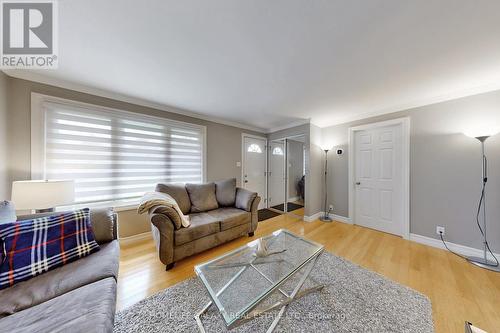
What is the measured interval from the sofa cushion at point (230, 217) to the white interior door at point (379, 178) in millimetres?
2330

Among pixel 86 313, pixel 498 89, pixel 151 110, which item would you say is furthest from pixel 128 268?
pixel 498 89

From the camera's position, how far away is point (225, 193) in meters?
2.91

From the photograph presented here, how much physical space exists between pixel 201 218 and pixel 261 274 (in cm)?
121

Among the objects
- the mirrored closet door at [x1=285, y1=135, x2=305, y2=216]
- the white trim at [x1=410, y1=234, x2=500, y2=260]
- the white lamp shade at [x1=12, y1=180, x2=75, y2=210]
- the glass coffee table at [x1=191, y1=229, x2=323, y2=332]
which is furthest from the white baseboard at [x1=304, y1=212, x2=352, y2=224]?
the white lamp shade at [x1=12, y1=180, x2=75, y2=210]

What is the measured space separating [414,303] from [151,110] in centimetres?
398

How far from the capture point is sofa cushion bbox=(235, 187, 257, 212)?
2640 millimetres

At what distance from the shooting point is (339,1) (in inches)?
40.4

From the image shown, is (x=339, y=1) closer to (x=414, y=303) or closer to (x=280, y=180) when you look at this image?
(x=414, y=303)

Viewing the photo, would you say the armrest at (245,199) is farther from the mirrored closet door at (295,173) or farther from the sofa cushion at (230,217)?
the mirrored closet door at (295,173)

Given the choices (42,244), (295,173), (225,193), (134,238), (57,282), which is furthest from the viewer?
(295,173)

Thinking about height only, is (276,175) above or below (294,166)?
below

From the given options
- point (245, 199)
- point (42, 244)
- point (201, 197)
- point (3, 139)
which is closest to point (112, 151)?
point (3, 139)

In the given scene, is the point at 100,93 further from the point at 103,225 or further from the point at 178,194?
the point at 103,225

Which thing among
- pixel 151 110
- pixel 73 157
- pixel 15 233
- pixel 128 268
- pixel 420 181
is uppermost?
pixel 151 110
